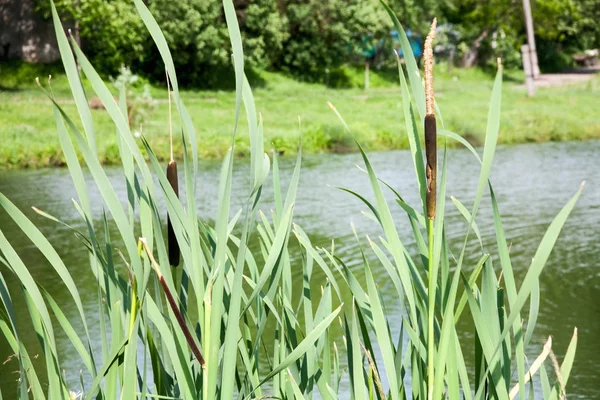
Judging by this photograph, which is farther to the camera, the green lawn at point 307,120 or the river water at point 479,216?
the green lawn at point 307,120

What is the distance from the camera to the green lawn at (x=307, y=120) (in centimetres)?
1200

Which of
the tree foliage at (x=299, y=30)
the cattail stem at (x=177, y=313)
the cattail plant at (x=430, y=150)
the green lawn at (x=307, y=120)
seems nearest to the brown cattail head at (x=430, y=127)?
the cattail plant at (x=430, y=150)

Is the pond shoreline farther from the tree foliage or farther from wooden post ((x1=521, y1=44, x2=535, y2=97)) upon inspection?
the tree foliage

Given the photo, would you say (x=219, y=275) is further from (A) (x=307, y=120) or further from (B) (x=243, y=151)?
(A) (x=307, y=120)

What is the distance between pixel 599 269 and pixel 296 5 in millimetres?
18792

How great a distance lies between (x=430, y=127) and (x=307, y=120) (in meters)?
13.5

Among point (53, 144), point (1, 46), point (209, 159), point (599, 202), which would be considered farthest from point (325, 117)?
point (1, 46)

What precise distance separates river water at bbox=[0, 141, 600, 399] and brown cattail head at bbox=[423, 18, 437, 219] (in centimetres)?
267

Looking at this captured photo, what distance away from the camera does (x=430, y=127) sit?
1.05 metres

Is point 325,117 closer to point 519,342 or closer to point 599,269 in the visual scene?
point 599,269

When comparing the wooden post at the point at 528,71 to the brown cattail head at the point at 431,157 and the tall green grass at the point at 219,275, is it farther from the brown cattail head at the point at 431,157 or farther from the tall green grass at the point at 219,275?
the brown cattail head at the point at 431,157

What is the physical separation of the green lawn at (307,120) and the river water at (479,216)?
57 centimetres

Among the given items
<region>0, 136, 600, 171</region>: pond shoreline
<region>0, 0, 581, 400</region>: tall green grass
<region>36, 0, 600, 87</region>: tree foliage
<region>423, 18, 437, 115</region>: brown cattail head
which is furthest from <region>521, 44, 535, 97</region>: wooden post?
<region>423, 18, 437, 115</region>: brown cattail head

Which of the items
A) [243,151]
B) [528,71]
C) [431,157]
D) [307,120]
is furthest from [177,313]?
[528,71]
